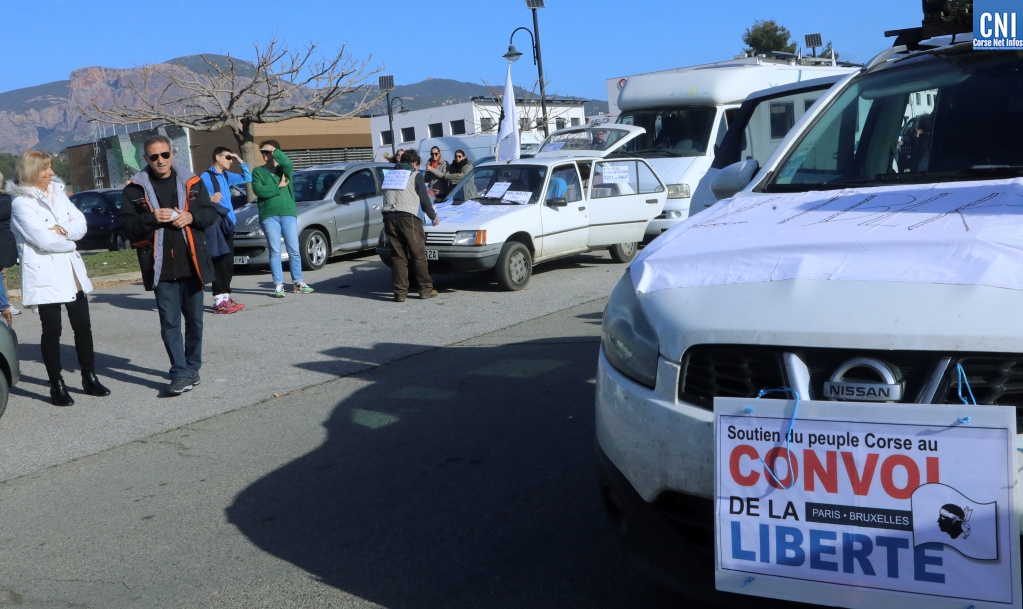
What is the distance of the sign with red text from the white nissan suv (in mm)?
84

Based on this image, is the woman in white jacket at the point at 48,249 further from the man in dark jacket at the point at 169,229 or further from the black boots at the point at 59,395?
the man in dark jacket at the point at 169,229

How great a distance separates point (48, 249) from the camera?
22.3 feet

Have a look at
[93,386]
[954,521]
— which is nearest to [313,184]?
[93,386]

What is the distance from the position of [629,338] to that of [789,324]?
58 centimetres

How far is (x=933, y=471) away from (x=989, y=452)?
0.44 feet

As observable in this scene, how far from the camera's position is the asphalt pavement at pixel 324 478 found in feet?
12.4

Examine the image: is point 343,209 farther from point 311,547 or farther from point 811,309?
point 811,309

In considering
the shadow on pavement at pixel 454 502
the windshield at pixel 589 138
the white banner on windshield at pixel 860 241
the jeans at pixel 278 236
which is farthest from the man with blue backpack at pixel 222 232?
the white banner on windshield at pixel 860 241

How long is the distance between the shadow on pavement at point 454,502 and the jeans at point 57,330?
6.89ft

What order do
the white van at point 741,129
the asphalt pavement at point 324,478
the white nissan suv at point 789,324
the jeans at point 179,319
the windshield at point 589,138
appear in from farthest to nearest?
the windshield at point 589,138, the white van at point 741,129, the jeans at point 179,319, the asphalt pavement at point 324,478, the white nissan suv at point 789,324

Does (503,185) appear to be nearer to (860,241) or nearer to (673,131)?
(673,131)

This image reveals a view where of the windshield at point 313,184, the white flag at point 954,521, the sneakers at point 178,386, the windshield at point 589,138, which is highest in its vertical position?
the windshield at point 589,138

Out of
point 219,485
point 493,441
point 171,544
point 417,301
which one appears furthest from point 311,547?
point 417,301

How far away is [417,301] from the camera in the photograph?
A: 11297mm
